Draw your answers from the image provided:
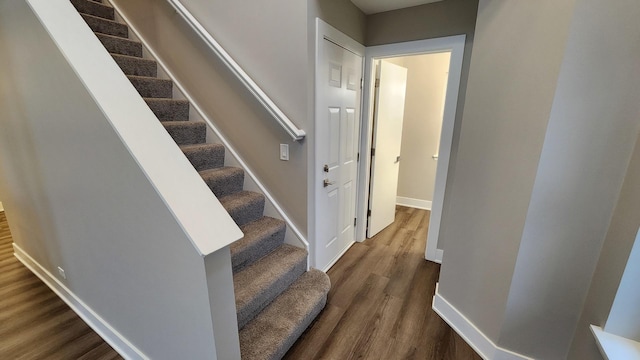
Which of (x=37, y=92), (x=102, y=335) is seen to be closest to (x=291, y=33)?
(x=37, y=92)

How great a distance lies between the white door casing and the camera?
194 centimetres

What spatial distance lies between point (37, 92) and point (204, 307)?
56.9 inches

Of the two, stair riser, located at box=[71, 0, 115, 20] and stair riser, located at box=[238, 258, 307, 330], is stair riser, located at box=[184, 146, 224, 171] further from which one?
stair riser, located at box=[71, 0, 115, 20]

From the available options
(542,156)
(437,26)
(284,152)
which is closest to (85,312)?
(284,152)

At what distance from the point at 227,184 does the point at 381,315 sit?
60.1 inches

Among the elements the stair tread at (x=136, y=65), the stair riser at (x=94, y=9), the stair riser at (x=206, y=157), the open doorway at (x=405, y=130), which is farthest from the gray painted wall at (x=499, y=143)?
the stair riser at (x=94, y=9)

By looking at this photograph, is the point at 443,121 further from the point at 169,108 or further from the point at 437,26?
the point at 169,108

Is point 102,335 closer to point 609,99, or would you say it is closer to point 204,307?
point 204,307

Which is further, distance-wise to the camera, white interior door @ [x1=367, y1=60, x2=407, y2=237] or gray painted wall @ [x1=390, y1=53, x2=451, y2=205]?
gray painted wall @ [x1=390, y1=53, x2=451, y2=205]

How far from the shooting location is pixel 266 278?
170cm

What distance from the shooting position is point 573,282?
4.21 feet

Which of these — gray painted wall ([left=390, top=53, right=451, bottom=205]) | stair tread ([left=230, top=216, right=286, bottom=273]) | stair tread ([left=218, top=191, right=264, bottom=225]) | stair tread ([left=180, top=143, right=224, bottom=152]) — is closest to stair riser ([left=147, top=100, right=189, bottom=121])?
stair tread ([left=180, top=143, right=224, bottom=152])

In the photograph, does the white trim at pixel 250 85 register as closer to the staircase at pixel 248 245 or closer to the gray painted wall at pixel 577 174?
the staircase at pixel 248 245

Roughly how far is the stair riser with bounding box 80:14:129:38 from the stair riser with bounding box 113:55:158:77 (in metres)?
0.44
